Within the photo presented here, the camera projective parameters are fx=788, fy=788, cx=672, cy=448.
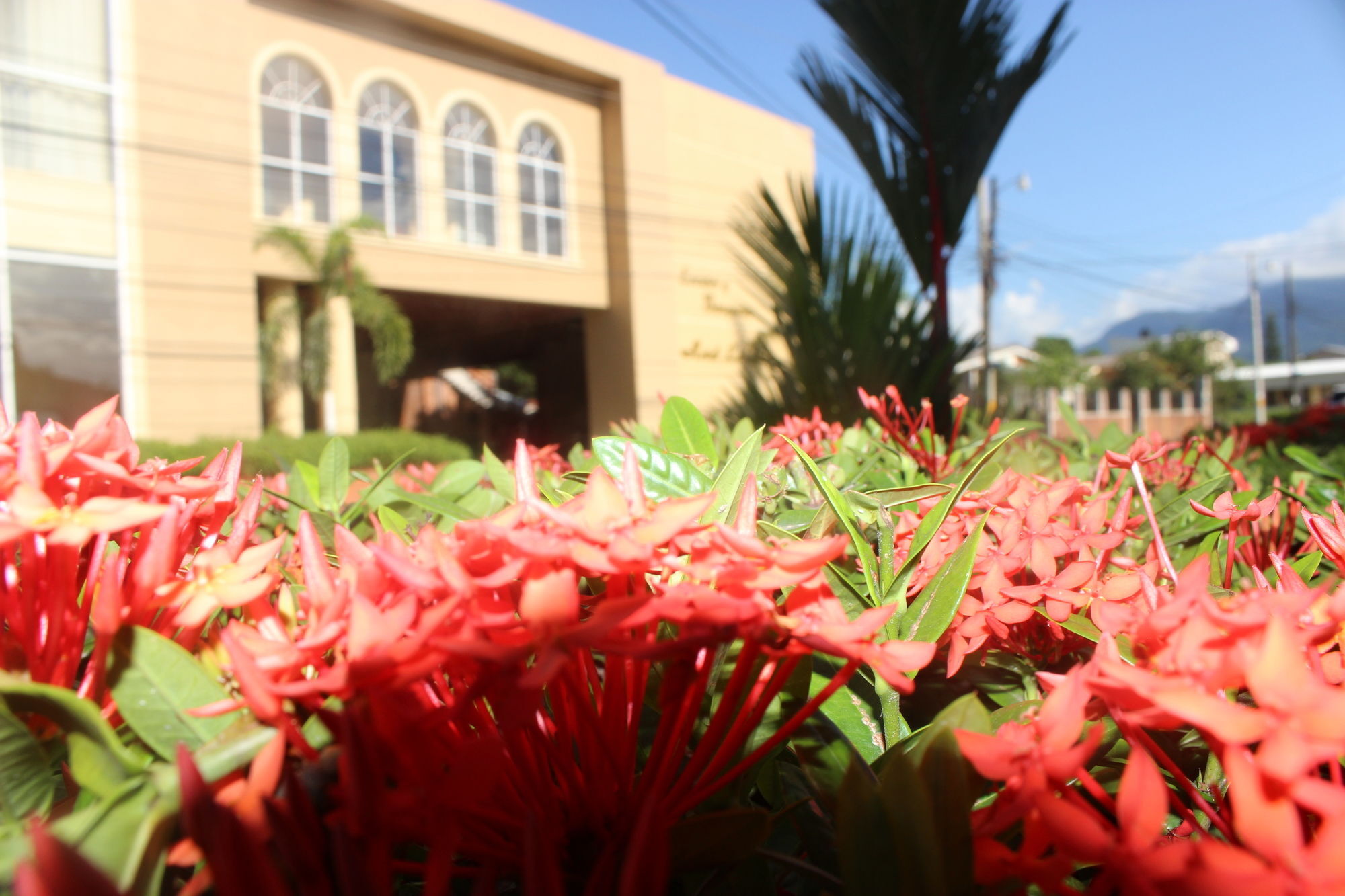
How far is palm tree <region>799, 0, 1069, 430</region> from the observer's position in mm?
2396

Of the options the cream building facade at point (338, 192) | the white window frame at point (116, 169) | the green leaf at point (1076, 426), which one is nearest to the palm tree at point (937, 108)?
the green leaf at point (1076, 426)

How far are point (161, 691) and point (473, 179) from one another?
1548 centimetres

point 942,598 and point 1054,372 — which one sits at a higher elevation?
point 1054,372

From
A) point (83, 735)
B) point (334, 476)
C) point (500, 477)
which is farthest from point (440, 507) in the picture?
point (83, 735)

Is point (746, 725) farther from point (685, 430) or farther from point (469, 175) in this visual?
point (469, 175)

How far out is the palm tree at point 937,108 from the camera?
2396mm

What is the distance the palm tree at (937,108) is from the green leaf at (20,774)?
2294 millimetres

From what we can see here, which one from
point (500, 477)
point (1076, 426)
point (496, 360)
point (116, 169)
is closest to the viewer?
point (500, 477)

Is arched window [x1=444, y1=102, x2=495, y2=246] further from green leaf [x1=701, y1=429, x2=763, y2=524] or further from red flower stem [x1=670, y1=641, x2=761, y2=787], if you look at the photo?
red flower stem [x1=670, y1=641, x2=761, y2=787]

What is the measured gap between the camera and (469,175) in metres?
14.6

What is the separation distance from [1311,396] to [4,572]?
5218 cm

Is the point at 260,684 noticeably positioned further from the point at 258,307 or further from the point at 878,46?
the point at 258,307

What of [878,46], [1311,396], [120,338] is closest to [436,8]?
[120,338]

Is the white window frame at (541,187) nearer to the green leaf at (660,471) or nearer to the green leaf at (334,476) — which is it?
the green leaf at (334,476)
